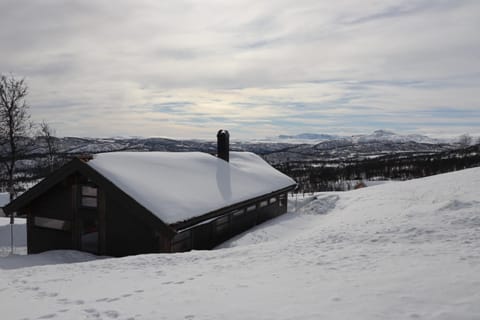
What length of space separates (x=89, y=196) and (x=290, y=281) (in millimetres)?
10969

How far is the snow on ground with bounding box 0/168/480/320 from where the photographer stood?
495cm

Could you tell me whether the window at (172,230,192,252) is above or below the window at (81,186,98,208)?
below

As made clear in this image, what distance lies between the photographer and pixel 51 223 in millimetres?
14898

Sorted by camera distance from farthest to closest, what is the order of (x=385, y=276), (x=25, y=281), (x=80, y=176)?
1. (x=80, y=176)
2. (x=25, y=281)
3. (x=385, y=276)

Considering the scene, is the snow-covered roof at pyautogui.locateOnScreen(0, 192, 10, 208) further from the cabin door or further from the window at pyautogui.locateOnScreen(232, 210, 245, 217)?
the window at pyautogui.locateOnScreen(232, 210, 245, 217)

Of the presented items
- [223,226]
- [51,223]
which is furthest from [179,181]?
[51,223]

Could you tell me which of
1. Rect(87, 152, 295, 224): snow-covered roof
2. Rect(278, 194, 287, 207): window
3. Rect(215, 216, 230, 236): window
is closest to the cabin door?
Rect(87, 152, 295, 224): snow-covered roof

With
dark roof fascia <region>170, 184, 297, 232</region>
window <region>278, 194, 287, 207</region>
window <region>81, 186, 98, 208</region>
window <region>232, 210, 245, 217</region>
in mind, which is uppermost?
Answer: window <region>81, 186, 98, 208</region>

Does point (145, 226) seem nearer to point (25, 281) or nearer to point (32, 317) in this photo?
point (25, 281)

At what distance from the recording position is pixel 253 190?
2008cm

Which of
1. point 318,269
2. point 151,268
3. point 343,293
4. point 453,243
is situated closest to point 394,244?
point 453,243

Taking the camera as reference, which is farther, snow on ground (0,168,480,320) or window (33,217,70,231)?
window (33,217,70,231)

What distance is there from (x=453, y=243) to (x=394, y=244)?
1491mm

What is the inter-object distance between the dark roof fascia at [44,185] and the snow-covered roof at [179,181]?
0.98 m
